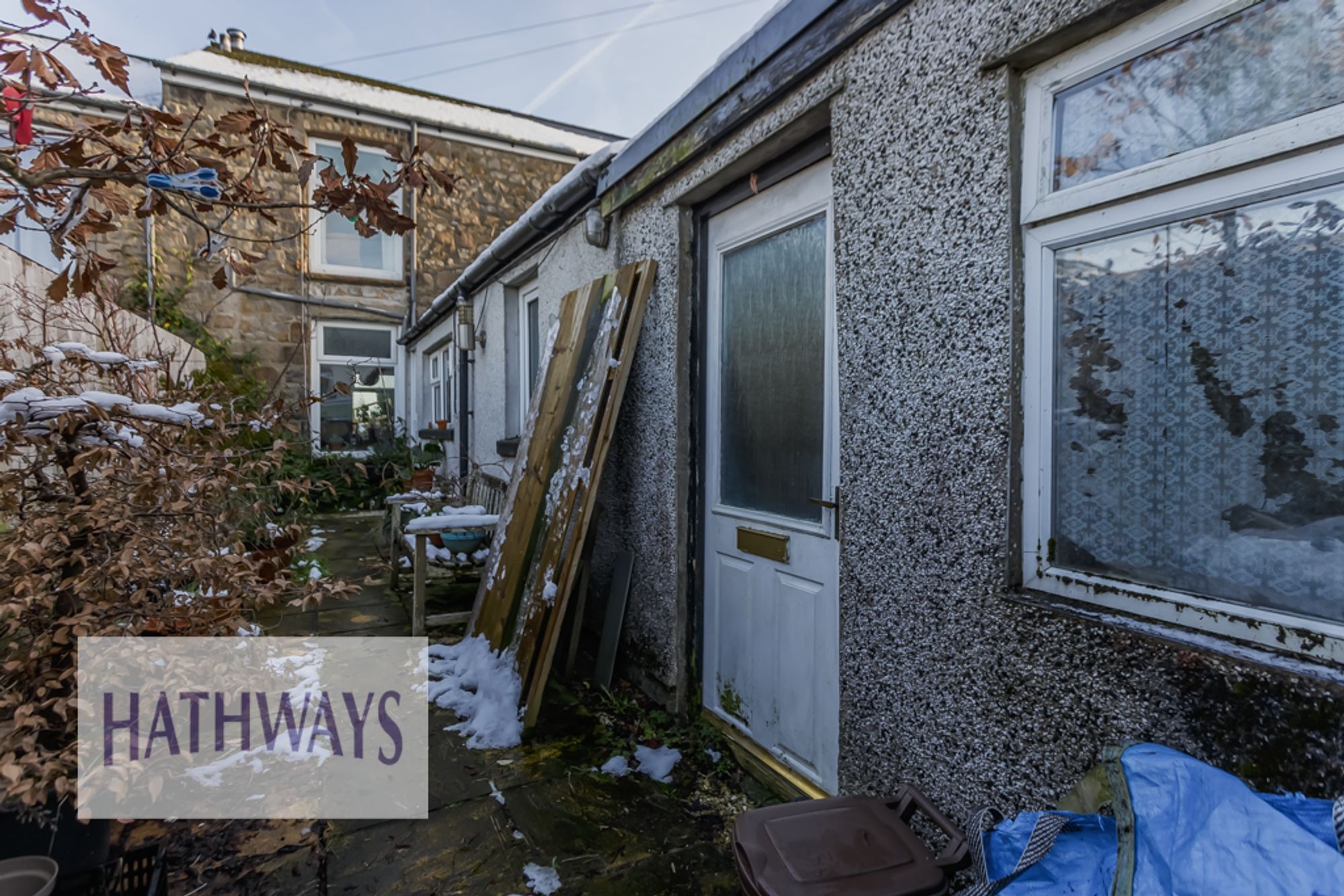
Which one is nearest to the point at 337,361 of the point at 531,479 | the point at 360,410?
the point at 360,410

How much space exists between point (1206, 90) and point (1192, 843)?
56.3 inches

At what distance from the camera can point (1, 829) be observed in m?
1.72

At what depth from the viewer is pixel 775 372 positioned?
9.15ft

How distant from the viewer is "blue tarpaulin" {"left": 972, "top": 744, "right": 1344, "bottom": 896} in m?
0.85

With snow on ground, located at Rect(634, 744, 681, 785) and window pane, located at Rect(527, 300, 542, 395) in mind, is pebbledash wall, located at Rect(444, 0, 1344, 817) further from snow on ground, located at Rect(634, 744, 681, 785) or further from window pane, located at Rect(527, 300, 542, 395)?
window pane, located at Rect(527, 300, 542, 395)

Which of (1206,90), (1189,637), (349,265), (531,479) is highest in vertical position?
(349,265)

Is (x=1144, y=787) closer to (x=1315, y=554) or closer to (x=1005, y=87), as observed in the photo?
(x=1315, y=554)

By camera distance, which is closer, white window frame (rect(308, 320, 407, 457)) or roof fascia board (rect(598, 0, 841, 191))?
roof fascia board (rect(598, 0, 841, 191))

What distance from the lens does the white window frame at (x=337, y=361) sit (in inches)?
417

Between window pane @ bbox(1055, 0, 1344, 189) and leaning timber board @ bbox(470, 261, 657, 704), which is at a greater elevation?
window pane @ bbox(1055, 0, 1344, 189)

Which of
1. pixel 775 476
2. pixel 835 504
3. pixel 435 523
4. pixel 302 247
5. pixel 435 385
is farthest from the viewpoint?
pixel 302 247

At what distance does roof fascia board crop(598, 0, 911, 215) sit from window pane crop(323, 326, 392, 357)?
8.79 m

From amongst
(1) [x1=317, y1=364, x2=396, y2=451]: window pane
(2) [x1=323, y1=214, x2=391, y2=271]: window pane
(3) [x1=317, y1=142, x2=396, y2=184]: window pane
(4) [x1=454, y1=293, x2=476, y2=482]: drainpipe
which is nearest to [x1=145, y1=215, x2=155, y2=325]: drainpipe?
(2) [x1=323, y1=214, x2=391, y2=271]: window pane

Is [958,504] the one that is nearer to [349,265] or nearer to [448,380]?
[448,380]
